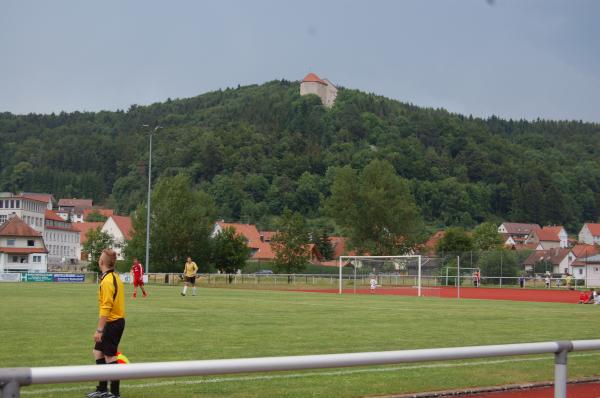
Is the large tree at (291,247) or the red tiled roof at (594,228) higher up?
the red tiled roof at (594,228)

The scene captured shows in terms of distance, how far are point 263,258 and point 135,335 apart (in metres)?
128

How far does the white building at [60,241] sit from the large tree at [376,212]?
67134 millimetres

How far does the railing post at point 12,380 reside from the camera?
12.6ft

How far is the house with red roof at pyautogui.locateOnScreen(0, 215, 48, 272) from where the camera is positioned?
102m

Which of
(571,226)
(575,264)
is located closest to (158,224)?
(575,264)

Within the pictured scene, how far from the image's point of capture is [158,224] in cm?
8556

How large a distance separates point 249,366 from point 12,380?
1.27 meters

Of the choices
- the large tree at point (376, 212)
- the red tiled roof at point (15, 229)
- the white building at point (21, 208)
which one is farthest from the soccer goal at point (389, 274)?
the white building at point (21, 208)

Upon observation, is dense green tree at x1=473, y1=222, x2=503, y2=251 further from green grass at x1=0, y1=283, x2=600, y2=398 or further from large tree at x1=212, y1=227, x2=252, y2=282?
green grass at x1=0, y1=283, x2=600, y2=398

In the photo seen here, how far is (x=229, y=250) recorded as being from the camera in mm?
86312

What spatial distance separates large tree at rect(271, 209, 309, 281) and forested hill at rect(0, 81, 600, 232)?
70.0 meters

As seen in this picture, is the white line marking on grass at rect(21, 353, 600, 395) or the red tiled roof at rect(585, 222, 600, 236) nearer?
the white line marking on grass at rect(21, 353, 600, 395)

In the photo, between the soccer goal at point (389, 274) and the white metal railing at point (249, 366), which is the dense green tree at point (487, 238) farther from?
the white metal railing at point (249, 366)

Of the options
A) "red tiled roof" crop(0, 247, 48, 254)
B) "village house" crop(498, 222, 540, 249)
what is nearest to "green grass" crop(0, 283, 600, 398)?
"red tiled roof" crop(0, 247, 48, 254)
